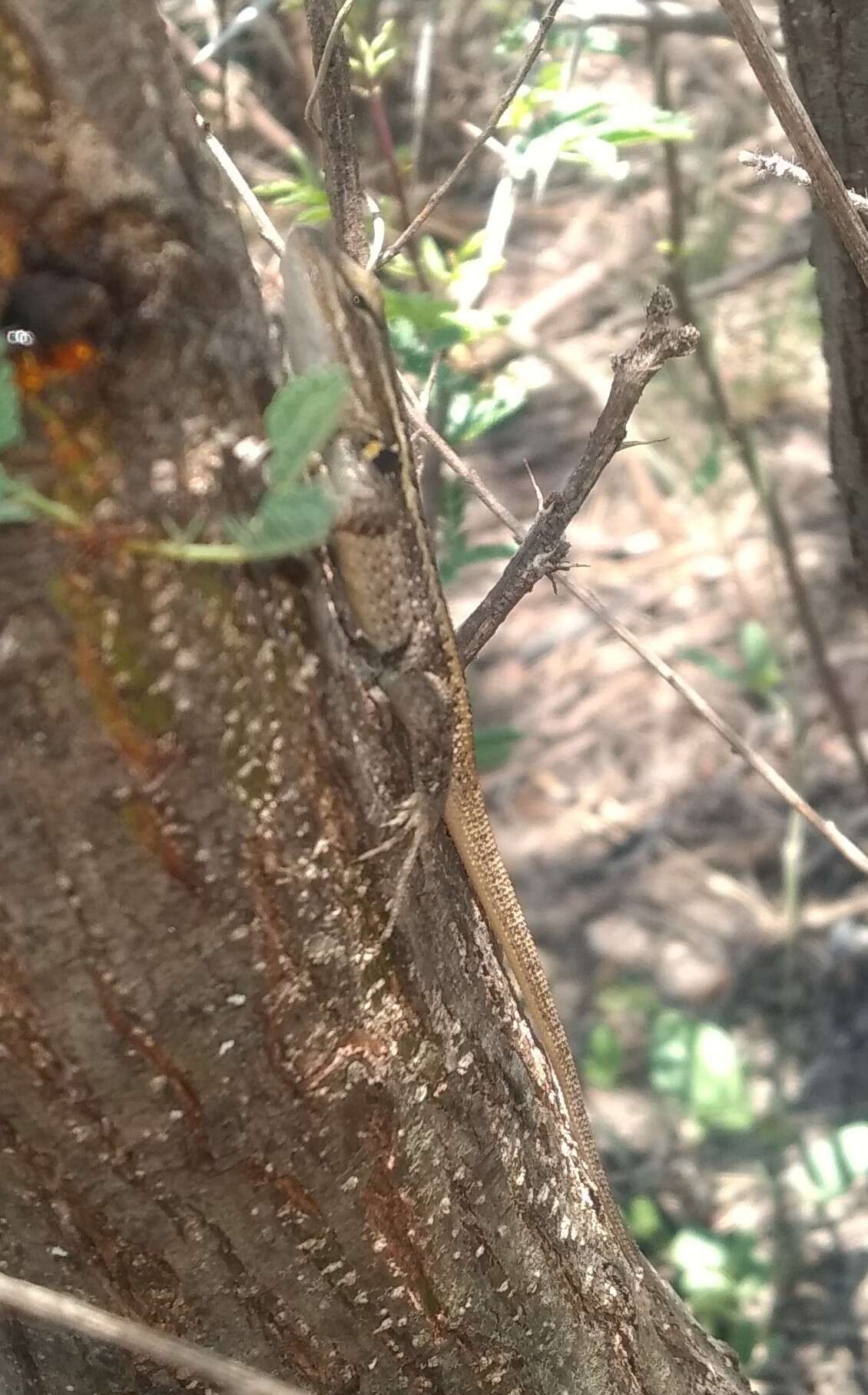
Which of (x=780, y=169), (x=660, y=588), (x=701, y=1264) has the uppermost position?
(x=780, y=169)

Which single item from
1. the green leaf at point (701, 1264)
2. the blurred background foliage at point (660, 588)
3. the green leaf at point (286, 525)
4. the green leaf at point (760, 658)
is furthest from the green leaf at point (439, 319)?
the green leaf at point (760, 658)

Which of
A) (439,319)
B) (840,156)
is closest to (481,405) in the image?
(439,319)

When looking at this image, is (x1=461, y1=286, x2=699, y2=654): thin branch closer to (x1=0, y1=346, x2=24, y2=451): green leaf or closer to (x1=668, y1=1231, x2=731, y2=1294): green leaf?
(x1=0, y1=346, x2=24, y2=451): green leaf

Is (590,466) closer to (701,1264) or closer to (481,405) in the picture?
(481,405)

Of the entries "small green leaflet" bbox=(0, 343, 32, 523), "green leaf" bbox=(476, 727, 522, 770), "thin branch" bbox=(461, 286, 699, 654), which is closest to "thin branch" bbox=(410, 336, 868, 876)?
"thin branch" bbox=(461, 286, 699, 654)

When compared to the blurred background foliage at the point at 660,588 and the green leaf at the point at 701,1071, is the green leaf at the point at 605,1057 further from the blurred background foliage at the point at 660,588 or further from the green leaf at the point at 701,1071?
the green leaf at the point at 701,1071

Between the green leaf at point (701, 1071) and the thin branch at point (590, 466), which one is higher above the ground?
the thin branch at point (590, 466)

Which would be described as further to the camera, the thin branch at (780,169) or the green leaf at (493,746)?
the green leaf at (493,746)

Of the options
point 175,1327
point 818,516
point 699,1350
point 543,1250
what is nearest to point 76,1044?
point 175,1327
